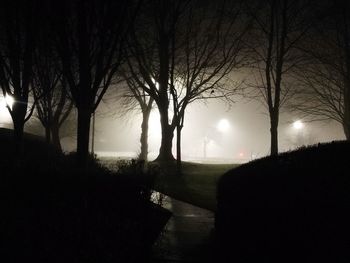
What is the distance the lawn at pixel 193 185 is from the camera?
12.2m

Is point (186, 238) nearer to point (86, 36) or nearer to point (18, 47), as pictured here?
point (86, 36)

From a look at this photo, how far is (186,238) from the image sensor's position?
7344 millimetres

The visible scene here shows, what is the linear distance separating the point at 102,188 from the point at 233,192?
7.80ft

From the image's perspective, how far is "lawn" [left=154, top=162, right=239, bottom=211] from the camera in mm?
12156

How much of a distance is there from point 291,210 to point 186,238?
117 inches

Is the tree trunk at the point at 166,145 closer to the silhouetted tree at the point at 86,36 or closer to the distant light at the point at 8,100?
the distant light at the point at 8,100

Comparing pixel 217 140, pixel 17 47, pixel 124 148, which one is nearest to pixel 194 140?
pixel 217 140

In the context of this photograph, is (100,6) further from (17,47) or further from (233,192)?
(233,192)

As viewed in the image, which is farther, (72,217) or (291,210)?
(291,210)

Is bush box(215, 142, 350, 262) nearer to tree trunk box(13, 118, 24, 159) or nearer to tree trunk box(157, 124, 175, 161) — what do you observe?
tree trunk box(13, 118, 24, 159)

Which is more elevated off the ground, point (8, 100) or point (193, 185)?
point (8, 100)

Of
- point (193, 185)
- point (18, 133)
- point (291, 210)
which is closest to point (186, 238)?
point (291, 210)

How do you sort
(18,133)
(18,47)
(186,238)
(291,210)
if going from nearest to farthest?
(291,210)
(186,238)
(18,47)
(18,133)

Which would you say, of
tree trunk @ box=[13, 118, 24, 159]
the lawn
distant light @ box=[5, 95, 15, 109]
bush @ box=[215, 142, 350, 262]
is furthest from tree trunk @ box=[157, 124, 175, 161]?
bush @ box=[215, 142, 350, 262]
